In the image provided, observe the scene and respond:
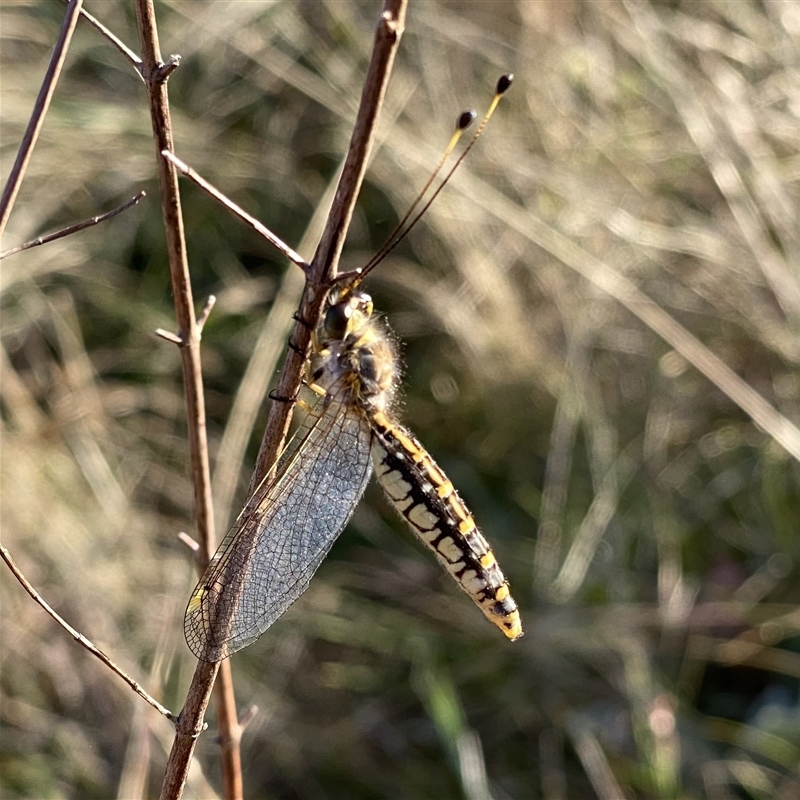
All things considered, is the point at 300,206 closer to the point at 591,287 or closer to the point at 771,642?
the point at 591,287

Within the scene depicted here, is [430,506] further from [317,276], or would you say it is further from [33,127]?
[33,127]

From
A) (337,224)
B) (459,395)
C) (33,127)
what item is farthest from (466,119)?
(459,395)

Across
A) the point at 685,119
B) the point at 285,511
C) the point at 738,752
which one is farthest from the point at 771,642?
the point at 285,511

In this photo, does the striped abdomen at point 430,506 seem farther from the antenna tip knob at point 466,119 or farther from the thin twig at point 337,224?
the antenna tip knob at point 466,119

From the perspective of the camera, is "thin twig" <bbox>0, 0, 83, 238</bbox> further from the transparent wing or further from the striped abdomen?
the striped abdomen

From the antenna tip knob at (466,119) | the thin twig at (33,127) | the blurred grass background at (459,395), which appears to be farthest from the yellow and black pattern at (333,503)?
the blurred grass background at (459,395)

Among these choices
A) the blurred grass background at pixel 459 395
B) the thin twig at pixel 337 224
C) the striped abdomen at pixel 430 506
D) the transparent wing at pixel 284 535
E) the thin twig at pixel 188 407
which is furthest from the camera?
the blurred grass background at pixel 459 395
